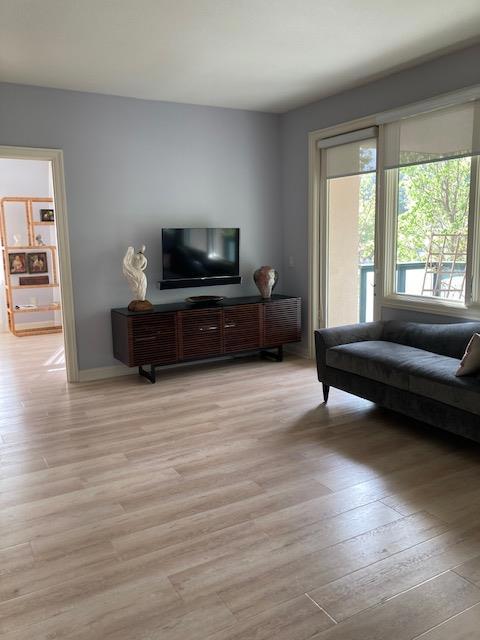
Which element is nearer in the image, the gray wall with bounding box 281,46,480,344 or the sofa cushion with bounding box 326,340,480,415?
the sofa cushion with bounding box 326,340,480,415

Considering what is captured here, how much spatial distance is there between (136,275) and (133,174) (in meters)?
1.01

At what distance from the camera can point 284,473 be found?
308 centimetres

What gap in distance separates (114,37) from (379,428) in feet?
10.7

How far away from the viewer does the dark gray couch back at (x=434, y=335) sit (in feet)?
12.7

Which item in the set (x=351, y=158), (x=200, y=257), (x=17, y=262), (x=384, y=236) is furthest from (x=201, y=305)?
(x=17, y=262)

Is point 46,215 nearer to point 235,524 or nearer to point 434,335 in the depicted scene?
point 434,335

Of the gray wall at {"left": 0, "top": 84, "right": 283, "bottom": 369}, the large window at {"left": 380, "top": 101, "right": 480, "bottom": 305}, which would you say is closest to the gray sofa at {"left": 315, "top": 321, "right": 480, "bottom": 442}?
the large window at {"left": 380, "top": 101, "right": 480, "bottom": 305}

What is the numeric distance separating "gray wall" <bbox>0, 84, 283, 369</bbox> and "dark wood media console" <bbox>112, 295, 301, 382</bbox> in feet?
1.10

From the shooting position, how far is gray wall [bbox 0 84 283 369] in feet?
15.7

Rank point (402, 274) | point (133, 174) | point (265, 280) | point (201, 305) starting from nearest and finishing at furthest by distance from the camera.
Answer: point (402, 274), point (133, 174), point (201, 305), point (265, 280)

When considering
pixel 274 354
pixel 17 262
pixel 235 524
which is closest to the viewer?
pixel 235 524

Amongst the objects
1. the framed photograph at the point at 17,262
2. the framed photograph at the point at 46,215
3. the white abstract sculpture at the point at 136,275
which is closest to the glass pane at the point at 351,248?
the white abstract sculpture at the point at 136,275

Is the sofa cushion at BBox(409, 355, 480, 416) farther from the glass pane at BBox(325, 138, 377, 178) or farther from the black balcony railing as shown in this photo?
the glass pane at BBox(325, 138, 377, 178)

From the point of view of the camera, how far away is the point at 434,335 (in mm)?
4070
